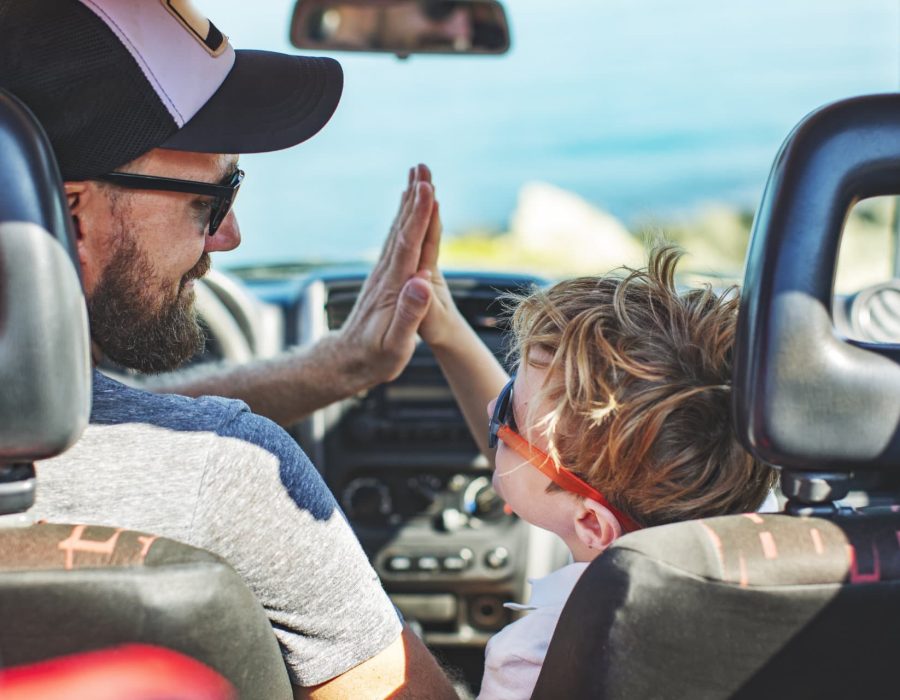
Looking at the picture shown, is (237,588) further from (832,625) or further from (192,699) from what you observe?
(832,625)

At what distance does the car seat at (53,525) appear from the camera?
134 centimetres

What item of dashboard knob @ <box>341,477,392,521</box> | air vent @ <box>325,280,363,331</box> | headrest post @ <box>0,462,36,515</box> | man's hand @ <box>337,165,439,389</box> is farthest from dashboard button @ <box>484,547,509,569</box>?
headrest post @ <box>0,462,36,515</box>

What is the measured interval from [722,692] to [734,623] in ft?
0.33

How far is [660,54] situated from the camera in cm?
2453

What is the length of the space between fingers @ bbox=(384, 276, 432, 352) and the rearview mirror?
37.5 inches

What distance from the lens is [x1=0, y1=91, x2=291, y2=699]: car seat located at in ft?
4.40

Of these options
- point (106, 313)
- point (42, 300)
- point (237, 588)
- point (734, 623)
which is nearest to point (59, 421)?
point (42, 300)

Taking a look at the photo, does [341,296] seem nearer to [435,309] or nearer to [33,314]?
[435,309]

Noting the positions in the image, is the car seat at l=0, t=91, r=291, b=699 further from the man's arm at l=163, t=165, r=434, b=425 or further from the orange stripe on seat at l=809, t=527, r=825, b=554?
the man's arm at l=163, t=165, r=434, b=425

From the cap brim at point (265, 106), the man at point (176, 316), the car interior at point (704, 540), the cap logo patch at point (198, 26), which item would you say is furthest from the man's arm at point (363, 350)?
the car interior at point (704, 540)

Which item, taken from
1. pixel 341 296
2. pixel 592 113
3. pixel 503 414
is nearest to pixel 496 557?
pixel 341 296

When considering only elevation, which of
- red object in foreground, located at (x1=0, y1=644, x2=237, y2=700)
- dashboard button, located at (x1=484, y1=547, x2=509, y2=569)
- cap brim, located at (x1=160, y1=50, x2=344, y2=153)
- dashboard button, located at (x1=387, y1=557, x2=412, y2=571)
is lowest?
dashboard button, located at (x1=387, y1=557, x2=412, y2=571)

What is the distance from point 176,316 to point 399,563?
2.27 m

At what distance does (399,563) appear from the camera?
167 inches
